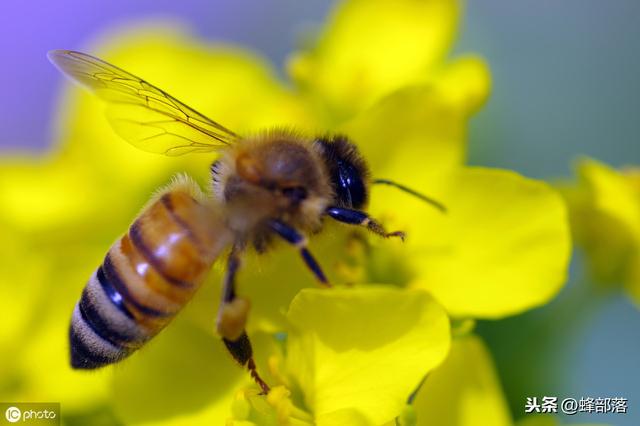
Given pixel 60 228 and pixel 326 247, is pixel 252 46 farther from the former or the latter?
pixel 326 247

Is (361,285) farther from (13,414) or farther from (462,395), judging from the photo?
(13,414)

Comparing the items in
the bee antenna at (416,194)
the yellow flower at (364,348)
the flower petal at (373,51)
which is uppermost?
the flower petal at (373,51)

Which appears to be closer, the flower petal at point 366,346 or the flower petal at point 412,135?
the flower petal at point 366,346

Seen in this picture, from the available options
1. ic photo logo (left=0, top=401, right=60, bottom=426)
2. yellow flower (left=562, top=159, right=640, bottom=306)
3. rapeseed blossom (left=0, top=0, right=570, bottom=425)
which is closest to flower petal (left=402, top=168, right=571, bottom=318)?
rapeseed blossom (left=0, top=0, right=570, bottom=425)

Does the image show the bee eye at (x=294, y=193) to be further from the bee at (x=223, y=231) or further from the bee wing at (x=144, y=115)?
the bee wing at (x=144, y=115)

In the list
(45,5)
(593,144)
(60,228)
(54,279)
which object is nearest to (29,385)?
(54,279)

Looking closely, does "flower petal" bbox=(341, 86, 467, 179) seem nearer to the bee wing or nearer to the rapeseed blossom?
the rapeseed blossom

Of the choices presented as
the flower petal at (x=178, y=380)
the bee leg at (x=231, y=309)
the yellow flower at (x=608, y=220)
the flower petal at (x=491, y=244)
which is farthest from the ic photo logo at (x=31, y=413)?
the yellow flower at (x=608, y=220)
